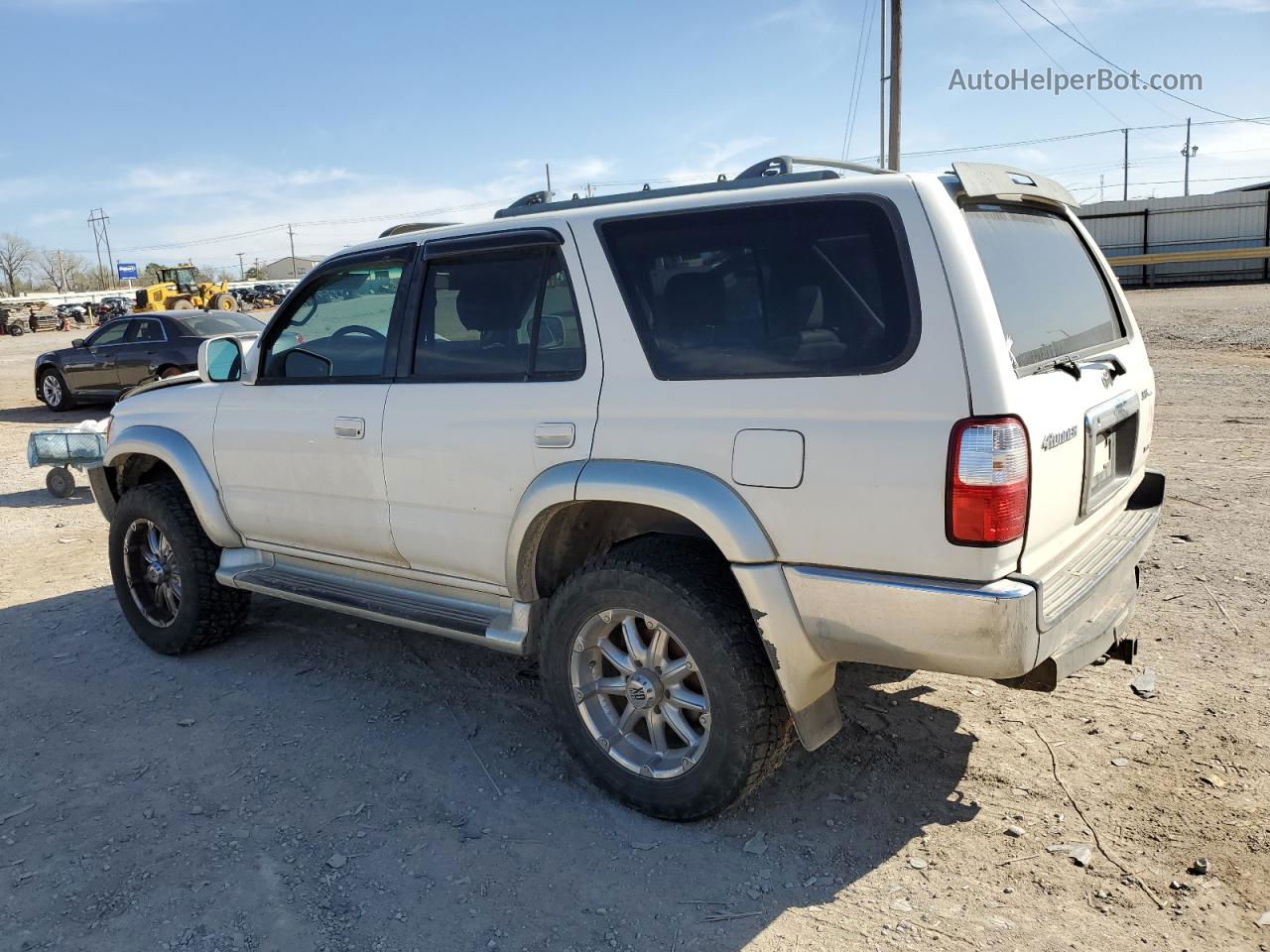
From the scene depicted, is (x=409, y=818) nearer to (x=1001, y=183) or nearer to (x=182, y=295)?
(x=1001, y=183)

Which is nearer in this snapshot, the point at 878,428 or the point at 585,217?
the point at 878,428

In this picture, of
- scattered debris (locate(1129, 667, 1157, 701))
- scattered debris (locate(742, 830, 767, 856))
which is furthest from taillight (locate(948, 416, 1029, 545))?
scattered debris (locate(1129, 667, 1157, 701))

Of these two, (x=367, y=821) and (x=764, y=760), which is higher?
(x=764, y=760)

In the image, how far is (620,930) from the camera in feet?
9.16

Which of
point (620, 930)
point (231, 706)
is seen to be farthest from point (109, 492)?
point (620, 930)

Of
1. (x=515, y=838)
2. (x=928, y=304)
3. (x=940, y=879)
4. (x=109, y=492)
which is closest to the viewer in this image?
(x=928, y=304)

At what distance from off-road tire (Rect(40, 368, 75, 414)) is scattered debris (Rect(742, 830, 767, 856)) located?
16712mm

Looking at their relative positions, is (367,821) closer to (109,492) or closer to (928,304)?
(928,304)

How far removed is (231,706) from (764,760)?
8.50 ft

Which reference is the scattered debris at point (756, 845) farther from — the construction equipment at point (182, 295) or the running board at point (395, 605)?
the construction equipment at point (182, 295)

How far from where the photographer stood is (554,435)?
133 inches

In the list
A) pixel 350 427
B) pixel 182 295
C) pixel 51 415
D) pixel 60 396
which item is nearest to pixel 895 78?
pixel 60 396

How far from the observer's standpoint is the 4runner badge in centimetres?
272

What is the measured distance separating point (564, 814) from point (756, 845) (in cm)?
68
